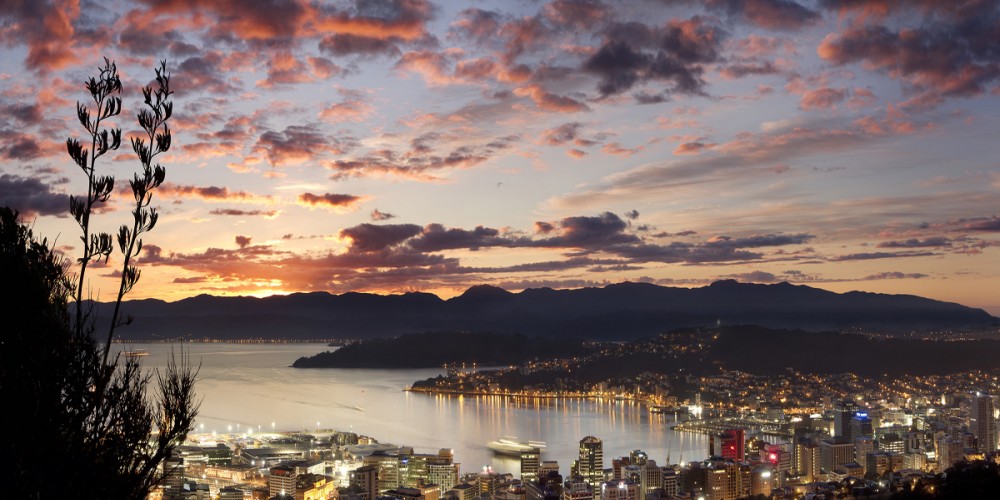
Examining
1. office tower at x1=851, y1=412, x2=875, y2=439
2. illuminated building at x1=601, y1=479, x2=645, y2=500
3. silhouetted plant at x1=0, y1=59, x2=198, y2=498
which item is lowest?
illuminated building at x1=601, y1=479, x2=645, y2=500

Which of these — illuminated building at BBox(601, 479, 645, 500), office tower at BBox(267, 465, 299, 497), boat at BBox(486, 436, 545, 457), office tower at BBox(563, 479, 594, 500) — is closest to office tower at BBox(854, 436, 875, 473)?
illuminated building at BBox(601, 479, 645, 500)

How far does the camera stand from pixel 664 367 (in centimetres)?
2838

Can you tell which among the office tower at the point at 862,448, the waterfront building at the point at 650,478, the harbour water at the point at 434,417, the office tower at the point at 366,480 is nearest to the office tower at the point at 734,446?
the harbour water at the point at 434,417

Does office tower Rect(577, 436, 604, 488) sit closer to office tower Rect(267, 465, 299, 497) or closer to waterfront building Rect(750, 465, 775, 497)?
waterfront building Rect(750, 465, 775, 497)

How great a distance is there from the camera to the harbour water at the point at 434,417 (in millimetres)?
15922

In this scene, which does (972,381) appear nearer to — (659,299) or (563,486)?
(563,486)

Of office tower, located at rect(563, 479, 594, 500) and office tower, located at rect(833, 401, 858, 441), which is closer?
office tower, located at rect(563, 479, 594, 500)

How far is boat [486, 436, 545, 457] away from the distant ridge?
2991 centimetres

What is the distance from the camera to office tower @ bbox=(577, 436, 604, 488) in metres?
12.6

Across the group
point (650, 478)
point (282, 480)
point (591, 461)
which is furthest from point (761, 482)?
point (282, 480)

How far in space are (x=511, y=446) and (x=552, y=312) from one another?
4463cm

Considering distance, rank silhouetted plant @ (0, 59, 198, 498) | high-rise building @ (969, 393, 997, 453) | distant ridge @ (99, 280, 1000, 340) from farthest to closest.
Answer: distant ridge @ (99, 280, 1000, 340) < high-rise building @ (969, 393, 997, 453) < silhouetted plant @ (0, 59, 198, 498)

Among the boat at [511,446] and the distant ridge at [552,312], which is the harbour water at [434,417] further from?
the distant ridge at [552,312]

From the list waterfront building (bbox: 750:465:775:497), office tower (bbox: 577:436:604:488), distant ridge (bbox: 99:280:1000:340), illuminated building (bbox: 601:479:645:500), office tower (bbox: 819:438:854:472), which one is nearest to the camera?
illuminated building (bbox: 601:479:645:500)
